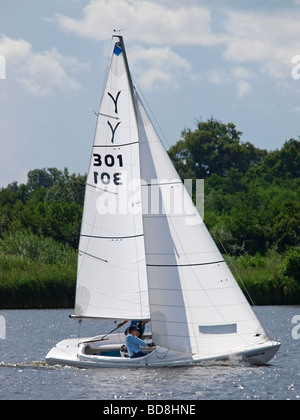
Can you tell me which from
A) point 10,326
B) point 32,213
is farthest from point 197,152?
point 10,326

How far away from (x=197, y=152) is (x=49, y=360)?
77.4 m

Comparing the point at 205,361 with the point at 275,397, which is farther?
the point at 205,361

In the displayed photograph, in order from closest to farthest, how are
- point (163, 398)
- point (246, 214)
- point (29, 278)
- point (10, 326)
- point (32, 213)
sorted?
point (163, 398)
point (10, 326)
point (29, 278)
point (246, 214)
point (32, 213)

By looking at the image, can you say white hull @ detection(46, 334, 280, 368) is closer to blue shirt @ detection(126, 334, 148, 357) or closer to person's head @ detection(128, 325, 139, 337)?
Answer: blue shirt @ detection(126, 334, 148, 357)

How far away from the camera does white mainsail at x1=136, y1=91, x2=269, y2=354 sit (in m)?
26.2

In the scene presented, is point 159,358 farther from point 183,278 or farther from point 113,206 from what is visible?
point 113,206

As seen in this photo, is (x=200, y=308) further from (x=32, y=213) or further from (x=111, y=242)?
(x=32, y=213)

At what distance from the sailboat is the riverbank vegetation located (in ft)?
5.91

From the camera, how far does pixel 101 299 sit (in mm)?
27188

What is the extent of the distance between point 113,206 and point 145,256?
5.38 feet

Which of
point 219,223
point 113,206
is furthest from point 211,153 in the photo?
point 113,206

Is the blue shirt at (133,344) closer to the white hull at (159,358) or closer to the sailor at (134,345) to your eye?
the sailor at (134,345)

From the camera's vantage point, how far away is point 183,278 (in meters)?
26.8

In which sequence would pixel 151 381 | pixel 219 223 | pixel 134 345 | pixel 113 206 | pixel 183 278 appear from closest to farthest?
pixel 151 381 → pixel 134 345 → pixel 183 278 → pixel 113 206 → pixel 219 223
